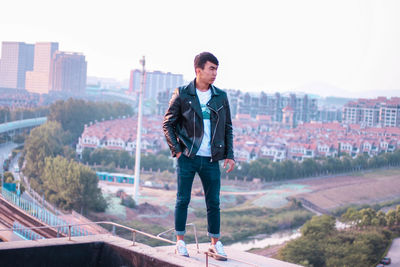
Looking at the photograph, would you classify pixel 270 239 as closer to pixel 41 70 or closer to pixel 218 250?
pixel 218 250

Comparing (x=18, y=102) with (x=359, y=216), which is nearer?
(x=359, y=216)

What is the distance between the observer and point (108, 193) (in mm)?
16812

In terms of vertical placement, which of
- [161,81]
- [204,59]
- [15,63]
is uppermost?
[15,63]

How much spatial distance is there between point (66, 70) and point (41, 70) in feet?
4.56

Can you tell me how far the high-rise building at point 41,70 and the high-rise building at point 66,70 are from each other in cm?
27

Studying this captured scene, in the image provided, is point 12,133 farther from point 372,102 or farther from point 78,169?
point 372,102

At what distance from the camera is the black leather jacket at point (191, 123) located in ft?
5.66

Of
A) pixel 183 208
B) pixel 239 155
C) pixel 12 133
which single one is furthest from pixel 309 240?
pixel 12 133

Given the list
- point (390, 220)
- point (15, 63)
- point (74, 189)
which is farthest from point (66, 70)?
point (390, 220)

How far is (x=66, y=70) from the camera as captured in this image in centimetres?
2947

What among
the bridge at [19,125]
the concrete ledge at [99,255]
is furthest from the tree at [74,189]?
the concrete ledge at [99,255]

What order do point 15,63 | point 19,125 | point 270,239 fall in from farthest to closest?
point 15,63 < point 19,125 < point 270,239

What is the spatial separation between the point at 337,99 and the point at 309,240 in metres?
16.0

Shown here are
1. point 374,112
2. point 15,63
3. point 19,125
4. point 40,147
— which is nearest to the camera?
point 40,147
